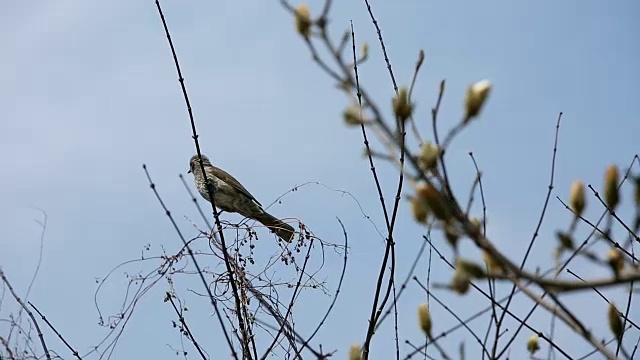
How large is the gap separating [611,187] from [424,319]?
626 mm

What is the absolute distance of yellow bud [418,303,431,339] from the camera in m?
2.06

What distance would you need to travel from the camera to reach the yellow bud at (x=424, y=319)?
2.06 m

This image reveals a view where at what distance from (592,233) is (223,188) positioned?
6410 mm

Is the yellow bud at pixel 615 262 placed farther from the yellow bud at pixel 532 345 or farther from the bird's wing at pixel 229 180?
the bird's wing at pixel 229 180

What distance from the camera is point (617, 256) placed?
1.45 metres

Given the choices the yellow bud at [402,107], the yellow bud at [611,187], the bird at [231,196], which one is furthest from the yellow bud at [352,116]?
the bird at [231,196]

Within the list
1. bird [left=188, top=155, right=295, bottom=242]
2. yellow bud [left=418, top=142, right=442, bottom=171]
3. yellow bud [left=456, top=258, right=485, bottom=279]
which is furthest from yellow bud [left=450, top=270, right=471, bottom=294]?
bird [left=188, top=155, right=295, bottom=242]

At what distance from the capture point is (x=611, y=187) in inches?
61.6

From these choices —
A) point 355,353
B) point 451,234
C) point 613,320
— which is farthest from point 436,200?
point 355,353

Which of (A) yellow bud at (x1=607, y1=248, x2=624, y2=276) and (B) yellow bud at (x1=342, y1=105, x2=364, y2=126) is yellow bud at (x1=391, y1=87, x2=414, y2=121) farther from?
(A) yellow bud at (x1=607, y1=248, x2=624, y2=276)

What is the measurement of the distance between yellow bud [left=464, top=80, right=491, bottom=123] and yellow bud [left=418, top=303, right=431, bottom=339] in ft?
1.98

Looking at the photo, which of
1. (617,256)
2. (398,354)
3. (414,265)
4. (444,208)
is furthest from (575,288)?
(398,354)

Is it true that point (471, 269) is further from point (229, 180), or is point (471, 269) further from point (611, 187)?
point (229, 180)

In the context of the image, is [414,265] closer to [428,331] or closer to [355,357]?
[355,357]
